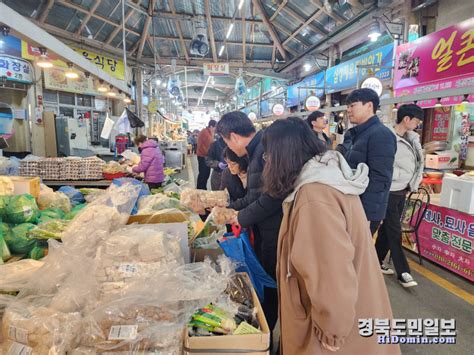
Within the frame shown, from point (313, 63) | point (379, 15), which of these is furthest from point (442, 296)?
point (313, 63)

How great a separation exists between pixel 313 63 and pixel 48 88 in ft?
27.1

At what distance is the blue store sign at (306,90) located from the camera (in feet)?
33.2

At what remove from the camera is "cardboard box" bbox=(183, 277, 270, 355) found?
1135 millimetres

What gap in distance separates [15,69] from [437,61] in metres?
9.34

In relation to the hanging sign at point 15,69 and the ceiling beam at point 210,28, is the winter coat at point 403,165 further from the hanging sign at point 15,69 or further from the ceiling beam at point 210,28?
the hanging sign at point 15,69

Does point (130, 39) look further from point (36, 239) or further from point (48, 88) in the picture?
point (36, 239)

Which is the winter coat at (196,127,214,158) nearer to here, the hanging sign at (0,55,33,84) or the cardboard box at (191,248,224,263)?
the cardboard box at (191,248,224,263)

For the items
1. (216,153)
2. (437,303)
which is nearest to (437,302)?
(437,303)

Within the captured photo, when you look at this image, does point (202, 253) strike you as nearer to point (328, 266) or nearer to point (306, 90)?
point (328, 266)

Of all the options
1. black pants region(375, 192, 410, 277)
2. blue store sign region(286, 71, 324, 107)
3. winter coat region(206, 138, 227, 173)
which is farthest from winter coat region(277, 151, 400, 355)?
blue store sign region(286, 71, 324, 107)

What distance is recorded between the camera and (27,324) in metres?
1.10

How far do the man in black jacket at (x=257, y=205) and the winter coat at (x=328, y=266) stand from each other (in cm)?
48

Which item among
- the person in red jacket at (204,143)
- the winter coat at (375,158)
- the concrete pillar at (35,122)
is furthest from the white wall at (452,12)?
the concrete pillar at (35,122)

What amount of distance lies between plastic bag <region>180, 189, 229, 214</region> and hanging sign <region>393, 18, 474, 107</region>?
4.06 metres
